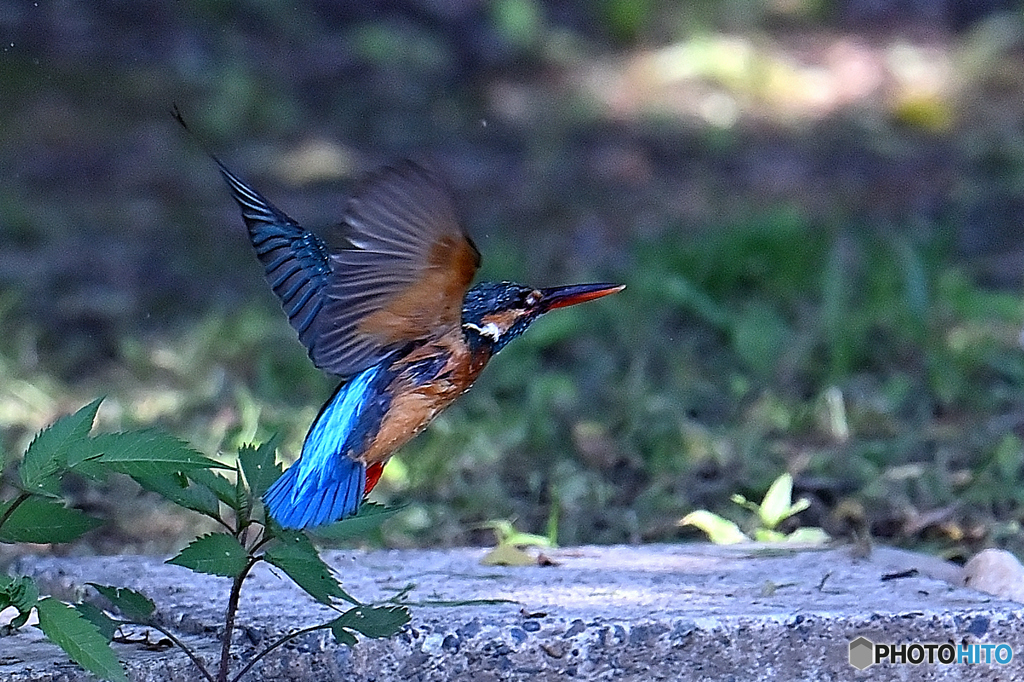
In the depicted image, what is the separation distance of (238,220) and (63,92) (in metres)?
1.51

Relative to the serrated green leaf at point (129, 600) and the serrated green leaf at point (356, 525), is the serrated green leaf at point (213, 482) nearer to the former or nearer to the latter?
the serrated green leaf at point (356, 525)

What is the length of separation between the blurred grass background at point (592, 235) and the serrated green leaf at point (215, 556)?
0.87 meters

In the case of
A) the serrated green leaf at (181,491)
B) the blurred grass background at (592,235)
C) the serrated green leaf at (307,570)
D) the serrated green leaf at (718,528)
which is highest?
the blurred grass background at (592,235)

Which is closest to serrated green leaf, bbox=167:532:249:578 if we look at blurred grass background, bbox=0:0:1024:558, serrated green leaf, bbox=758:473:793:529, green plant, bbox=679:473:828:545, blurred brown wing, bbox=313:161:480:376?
blurred brown wing, bbox=313:161:480:376

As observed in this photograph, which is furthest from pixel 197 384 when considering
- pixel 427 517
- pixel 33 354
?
pixel 427 517

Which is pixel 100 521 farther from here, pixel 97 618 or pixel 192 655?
pixel 192 655

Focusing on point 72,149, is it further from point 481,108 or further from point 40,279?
point 481,108

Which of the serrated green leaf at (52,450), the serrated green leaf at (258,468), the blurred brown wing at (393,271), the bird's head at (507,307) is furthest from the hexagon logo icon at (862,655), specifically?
the serrated green leaf at (52,450)

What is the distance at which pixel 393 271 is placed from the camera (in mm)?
2248

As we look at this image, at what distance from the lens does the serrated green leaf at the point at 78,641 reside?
1951 millimetres

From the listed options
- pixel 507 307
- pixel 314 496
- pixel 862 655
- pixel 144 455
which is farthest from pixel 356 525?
pixel 862 655

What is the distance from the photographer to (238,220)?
6.73 metres

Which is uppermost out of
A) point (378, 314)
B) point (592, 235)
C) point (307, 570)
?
point (592, 235)

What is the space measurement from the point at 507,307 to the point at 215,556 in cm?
74
